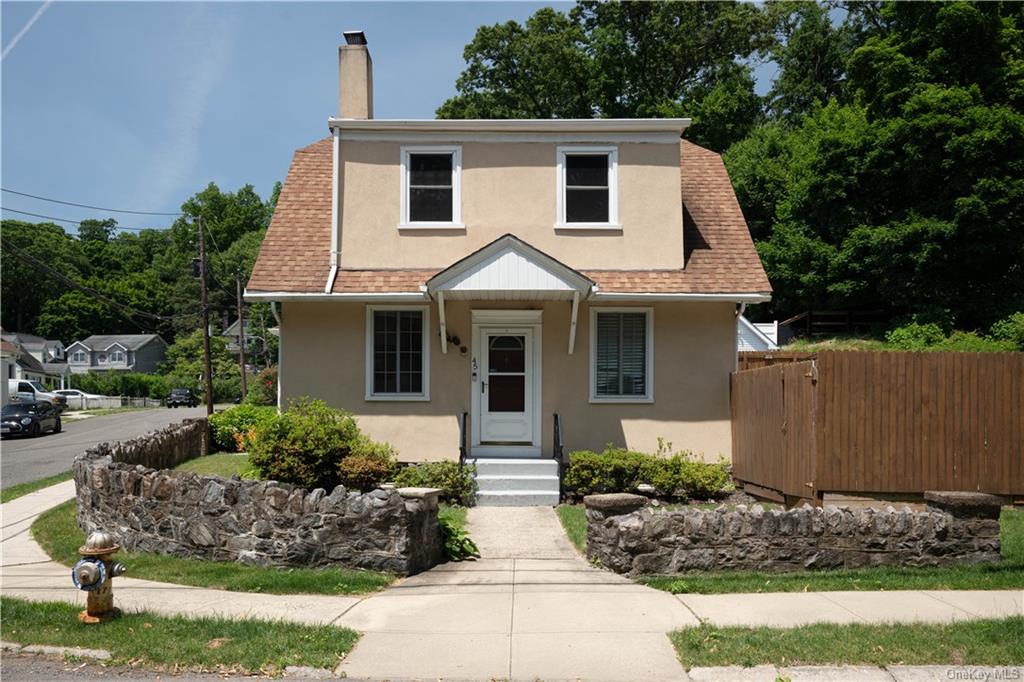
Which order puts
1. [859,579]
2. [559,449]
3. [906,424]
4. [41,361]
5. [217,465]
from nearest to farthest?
[859,579] < [906,424] < [559,449] < [217,465] < [41,361]

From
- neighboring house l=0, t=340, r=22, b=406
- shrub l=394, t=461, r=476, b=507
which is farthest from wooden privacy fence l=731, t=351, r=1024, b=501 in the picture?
neighboring house l=0, t=340, r=22, b=406

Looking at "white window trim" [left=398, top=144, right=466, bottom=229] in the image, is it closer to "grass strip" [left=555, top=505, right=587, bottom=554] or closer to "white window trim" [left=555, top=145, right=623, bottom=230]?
"white window trim" [left=555, top=145, right=623, bottom=230]

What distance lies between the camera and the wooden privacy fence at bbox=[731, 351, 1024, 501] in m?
10.9

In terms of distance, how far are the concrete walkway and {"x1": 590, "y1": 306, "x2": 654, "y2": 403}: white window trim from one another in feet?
16.6

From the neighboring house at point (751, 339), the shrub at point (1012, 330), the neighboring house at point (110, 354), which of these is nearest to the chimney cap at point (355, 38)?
the neighboring house at point (751, 339)

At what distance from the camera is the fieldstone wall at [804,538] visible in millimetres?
8648

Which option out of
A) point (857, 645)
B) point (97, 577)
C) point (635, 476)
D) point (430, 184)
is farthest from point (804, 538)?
point (430, 184)

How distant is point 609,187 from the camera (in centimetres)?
1463

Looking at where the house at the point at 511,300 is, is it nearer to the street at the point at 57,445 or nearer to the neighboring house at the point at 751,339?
the street at the point at 57,445

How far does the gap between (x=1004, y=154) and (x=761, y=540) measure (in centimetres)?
2651

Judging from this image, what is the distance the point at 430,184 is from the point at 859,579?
386 inches

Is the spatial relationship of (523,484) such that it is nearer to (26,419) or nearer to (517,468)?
(517,468)

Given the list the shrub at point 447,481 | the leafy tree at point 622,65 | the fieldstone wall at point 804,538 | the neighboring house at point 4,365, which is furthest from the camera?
the neighboring house at point 4,365

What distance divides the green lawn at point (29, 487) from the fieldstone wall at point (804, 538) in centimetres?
1204
